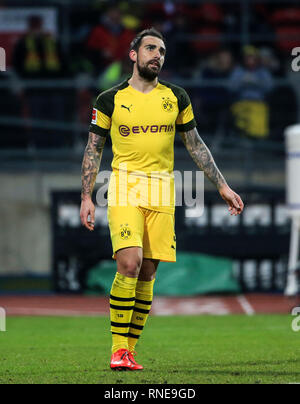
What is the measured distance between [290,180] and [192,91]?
329 centimetres

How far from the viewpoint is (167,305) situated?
13.6 metres

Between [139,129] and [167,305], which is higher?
[139,129]

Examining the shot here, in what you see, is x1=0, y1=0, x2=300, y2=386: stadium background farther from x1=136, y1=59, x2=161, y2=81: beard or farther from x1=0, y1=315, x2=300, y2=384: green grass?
x1=136, y1=59, x2=161, y2=81: beard

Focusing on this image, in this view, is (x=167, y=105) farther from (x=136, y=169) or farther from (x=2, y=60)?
(x=2, y=60)

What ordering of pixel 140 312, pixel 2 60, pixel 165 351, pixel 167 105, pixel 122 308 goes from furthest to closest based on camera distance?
pixel 2 60 < pixel 165 351 < pixel 140 312 < pixel 167 105 < pixel 122 308

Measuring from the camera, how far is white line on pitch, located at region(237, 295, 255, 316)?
12.7 m

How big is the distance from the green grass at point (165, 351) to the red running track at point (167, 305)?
2.95ft

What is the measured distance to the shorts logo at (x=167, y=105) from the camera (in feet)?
22.4

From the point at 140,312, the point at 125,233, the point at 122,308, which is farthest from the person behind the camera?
A: the point at 140,312

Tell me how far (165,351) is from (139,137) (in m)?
2.21

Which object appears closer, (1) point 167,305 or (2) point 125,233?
(2) point 125,233

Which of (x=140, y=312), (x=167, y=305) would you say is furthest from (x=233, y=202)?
(x=167, y=305)

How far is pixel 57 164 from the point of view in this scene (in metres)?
15.8

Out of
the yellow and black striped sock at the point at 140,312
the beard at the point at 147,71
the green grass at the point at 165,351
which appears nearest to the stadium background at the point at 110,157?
the green grass at the point at 165,351
